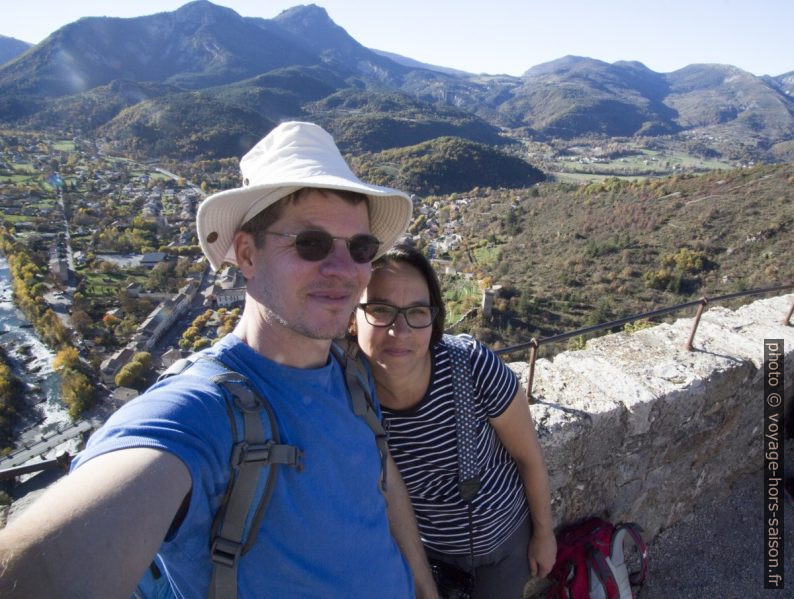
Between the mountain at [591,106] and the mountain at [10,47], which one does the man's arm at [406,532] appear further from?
the mountain at [10,47]

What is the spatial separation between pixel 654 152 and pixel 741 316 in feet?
345

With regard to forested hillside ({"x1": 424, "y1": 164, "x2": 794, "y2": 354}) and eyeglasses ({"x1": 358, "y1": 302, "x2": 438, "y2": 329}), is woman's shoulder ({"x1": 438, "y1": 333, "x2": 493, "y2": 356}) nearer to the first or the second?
eyeglasses ({"x1": 358, "y1": 302, "x2": 438, "y2": 329})

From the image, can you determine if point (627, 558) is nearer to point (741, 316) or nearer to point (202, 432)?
point (741, 316)

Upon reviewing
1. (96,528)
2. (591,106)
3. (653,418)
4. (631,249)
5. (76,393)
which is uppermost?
(591,106)

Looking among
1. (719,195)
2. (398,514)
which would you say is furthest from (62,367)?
(719,195)

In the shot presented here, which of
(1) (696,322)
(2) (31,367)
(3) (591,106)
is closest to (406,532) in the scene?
(1) (696,322)

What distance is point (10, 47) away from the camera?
12900cm

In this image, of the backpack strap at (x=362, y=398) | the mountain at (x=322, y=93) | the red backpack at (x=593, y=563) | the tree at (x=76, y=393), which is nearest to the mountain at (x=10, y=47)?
the mountain at (x=322, y=93)

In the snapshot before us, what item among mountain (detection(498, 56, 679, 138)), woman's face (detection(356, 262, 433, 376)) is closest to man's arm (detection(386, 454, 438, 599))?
woman's face (detection(356, 262, 433, 376))

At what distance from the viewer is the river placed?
11.3 meters

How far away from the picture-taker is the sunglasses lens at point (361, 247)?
1068mm

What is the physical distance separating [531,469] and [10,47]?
191 m

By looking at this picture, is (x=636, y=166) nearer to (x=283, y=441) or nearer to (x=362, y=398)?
(x=362, y=398)

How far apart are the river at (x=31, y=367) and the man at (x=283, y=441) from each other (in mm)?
12122
